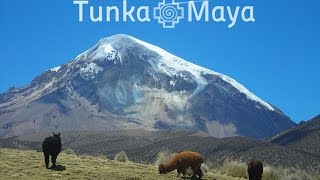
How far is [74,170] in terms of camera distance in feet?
93.4

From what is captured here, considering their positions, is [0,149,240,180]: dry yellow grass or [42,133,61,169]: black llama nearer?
[0,149,240,180]: dry yellow grass

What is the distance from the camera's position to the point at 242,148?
108 metres

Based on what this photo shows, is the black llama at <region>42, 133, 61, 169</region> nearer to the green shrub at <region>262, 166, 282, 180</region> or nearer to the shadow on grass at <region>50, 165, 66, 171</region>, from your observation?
the shadow on grass at <region>50, 165, 66, 171</region>

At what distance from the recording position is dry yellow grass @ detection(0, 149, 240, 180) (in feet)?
88.2

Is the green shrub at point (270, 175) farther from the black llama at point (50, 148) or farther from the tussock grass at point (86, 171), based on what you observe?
the black llama at point (50, 148)

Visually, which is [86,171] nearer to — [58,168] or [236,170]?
[58,168]

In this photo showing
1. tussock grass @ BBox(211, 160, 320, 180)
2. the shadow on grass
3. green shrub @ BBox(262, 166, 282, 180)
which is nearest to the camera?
the shadow on grass

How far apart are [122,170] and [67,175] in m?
3.52

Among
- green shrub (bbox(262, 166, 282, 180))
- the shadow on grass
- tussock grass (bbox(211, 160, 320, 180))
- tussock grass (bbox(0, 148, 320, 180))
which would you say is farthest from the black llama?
green shrub (bbox(262, 166, 282, 180))

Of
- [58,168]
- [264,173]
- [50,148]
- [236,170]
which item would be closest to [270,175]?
[264,173]

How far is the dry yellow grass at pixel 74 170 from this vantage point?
88.2ft

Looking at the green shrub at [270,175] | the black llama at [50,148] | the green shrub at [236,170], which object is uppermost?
the black llama at [50,148]

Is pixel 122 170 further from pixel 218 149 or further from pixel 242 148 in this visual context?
pixel 218 149

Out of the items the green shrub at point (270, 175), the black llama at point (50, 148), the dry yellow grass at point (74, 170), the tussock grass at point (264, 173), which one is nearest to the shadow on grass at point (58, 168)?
the black llama at point (50, 148)
